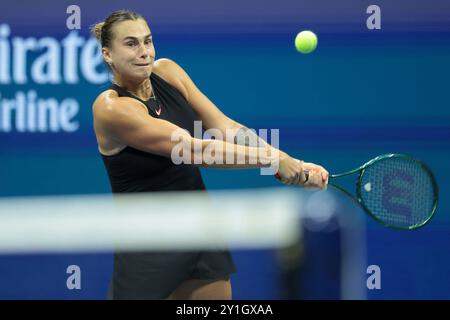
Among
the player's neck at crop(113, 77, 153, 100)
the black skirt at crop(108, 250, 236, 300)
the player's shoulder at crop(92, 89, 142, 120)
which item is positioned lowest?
the black skirt at crop(108, 250, 236, 300)

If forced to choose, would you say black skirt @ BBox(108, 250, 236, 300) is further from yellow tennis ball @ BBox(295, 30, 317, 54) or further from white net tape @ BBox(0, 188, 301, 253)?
yellow tennis ball @ BBox(295, 30, 317, 54)

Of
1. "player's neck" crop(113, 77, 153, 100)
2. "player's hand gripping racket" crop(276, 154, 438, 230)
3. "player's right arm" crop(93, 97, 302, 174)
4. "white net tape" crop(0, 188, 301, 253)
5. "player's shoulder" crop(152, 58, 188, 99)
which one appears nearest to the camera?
"player's right arm" crop(93, 97, 302, 174)

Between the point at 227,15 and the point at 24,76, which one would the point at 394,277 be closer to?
the point at 227,15

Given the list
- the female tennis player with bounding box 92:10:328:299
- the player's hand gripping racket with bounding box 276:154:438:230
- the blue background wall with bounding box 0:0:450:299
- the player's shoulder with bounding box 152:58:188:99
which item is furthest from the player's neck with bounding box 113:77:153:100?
the blue background wall with bounding box 0:0:450:299

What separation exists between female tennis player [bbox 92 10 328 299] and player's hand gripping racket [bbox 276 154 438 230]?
0.35 meters

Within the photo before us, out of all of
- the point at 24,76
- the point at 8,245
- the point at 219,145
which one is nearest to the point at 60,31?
the point at 24,76

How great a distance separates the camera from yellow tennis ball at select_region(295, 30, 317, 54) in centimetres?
432

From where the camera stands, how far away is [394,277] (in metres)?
4.40

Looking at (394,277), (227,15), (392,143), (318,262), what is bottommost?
(394,277)

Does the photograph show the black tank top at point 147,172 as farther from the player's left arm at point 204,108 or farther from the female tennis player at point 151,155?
the player's left arm at point 204,108

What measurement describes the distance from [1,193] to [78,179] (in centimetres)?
35

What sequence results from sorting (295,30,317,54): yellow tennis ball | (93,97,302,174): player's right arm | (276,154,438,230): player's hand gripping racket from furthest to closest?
1. (295,30,317,54): yellow tennis ball
2. (276,154,438,230): player's hand gripping racket
3. (93,97,302,174): player's right arm

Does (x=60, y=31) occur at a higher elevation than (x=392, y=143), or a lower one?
higher

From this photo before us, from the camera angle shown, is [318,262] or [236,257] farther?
[236,257]
